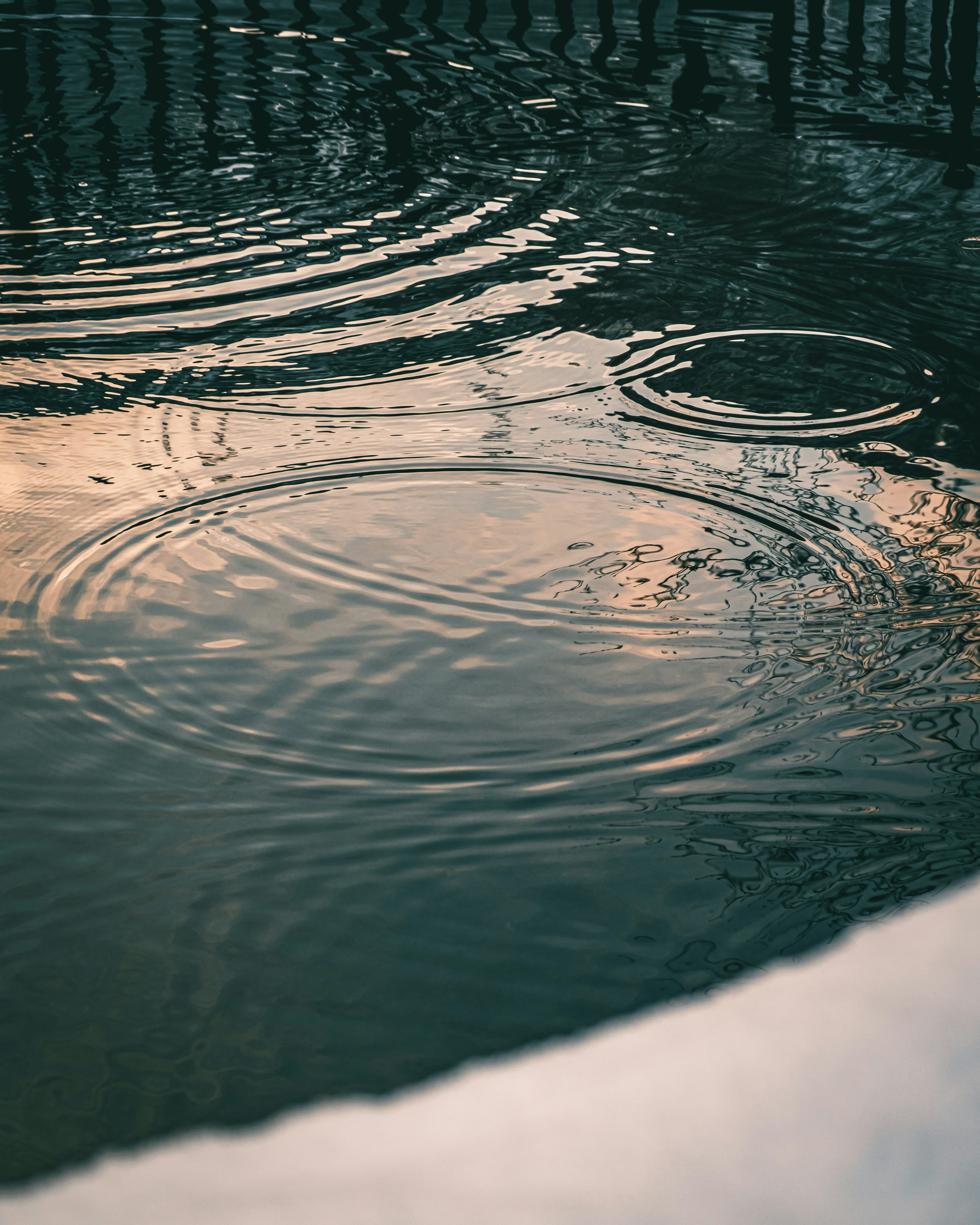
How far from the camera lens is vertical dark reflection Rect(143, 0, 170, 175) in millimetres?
3424

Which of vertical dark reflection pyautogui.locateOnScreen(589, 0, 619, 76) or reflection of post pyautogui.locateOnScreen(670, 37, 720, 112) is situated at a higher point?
vertical dark reflection pyautogui.locateOnScreen(589, 0, 619, 76)

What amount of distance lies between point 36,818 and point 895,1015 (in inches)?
32.9

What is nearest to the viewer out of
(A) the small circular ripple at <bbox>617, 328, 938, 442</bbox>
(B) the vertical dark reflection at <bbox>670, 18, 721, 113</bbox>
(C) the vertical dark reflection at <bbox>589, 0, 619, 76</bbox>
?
(A) the small circular ripple at <bbox>617, 328, 938, 442</bbox>

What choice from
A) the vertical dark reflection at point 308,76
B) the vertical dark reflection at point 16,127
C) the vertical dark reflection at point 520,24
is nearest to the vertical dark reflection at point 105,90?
the vertical dark reflection at point 16,127

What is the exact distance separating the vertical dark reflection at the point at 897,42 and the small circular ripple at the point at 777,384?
2349 millimetres

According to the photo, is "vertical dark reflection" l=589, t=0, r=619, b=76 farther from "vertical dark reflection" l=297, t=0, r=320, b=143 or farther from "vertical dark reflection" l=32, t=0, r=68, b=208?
"vertical dark reflection" l=32, t=0, r=68, b=208

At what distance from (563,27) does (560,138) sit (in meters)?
1.40

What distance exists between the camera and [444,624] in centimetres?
154

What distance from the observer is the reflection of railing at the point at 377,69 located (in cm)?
349

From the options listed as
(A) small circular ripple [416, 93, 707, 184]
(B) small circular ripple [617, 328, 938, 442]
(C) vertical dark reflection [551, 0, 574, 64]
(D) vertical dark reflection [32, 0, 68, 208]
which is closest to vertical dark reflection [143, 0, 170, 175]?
(D) vertical dark reflection [32, 0, 68, 208]

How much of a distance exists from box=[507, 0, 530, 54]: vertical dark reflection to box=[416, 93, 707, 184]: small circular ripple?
31.2 inches

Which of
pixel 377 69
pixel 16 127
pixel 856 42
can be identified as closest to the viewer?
pixel 16 127

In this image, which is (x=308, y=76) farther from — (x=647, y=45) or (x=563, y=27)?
(x=647, y=45)

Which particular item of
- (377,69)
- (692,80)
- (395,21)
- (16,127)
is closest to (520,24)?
(395,21)
